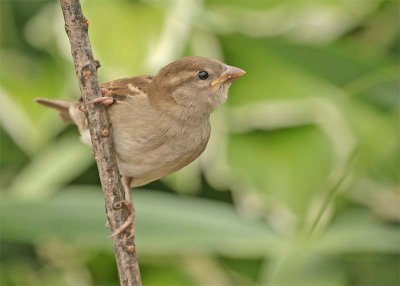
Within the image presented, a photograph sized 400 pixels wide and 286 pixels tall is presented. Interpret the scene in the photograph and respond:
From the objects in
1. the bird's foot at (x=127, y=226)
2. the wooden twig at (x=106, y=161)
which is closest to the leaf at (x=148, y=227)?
the bird's foot at (x=127, y=226)

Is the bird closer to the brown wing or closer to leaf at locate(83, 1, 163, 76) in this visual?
the brown wing

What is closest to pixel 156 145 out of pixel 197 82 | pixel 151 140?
pixel 151 140

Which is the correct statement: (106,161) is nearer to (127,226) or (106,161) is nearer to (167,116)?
(127,226)

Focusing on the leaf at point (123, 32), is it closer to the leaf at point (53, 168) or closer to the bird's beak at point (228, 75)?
the leaf at point (53, 168)

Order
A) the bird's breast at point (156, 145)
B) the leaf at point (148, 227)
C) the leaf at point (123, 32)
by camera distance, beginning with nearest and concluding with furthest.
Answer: the bird's breast at point (156, 145) < the leaf at point (148, 227) < the leaf at point (123, 32)

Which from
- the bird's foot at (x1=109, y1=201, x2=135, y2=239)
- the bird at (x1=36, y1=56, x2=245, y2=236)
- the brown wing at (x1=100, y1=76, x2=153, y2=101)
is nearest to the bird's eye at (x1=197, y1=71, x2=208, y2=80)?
the bird at (x1=36, y1=56, x2=245, y2=236)

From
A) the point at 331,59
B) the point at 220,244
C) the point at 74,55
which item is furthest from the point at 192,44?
the point at 74,55
